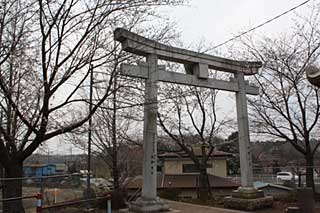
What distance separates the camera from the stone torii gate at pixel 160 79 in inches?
420

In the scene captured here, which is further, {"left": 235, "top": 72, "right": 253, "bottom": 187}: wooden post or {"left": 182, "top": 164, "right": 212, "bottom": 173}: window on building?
{"left": 182, "top": 164, "right": 212, "bottom": 173}: window on building

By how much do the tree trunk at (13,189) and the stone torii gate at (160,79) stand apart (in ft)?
11.4

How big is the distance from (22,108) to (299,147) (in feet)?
39.5

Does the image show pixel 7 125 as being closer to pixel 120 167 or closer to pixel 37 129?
pixel 37 129

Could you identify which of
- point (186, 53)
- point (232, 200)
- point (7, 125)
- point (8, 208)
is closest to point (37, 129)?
point (7, 125)

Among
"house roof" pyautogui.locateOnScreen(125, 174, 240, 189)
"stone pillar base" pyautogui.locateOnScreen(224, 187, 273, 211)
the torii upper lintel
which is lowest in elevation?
"house roof" pyautogui.locateOnScreen(125, 174, 240, 189)

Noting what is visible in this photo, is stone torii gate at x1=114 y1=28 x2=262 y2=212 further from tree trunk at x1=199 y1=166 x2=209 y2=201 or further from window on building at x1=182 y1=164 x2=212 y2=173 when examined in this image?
window on building at x1=182 y1=164 x2=212 y2=173

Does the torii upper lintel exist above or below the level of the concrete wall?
above

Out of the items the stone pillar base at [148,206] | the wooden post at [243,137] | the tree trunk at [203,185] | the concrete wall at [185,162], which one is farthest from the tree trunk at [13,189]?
the concrete wall at [185,162]

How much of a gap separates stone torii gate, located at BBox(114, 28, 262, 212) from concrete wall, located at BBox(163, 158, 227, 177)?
15.1 meters

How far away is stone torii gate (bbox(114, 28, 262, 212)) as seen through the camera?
35.0ft

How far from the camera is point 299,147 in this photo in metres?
15.7

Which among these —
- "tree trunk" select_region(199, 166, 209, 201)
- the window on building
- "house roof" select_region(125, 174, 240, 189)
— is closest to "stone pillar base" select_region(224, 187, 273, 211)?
"tree trunk" select_region(199, 166, 209, 201)

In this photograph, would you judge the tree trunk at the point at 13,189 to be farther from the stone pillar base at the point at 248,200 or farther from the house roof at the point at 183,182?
the house roof at the point at 183,182
